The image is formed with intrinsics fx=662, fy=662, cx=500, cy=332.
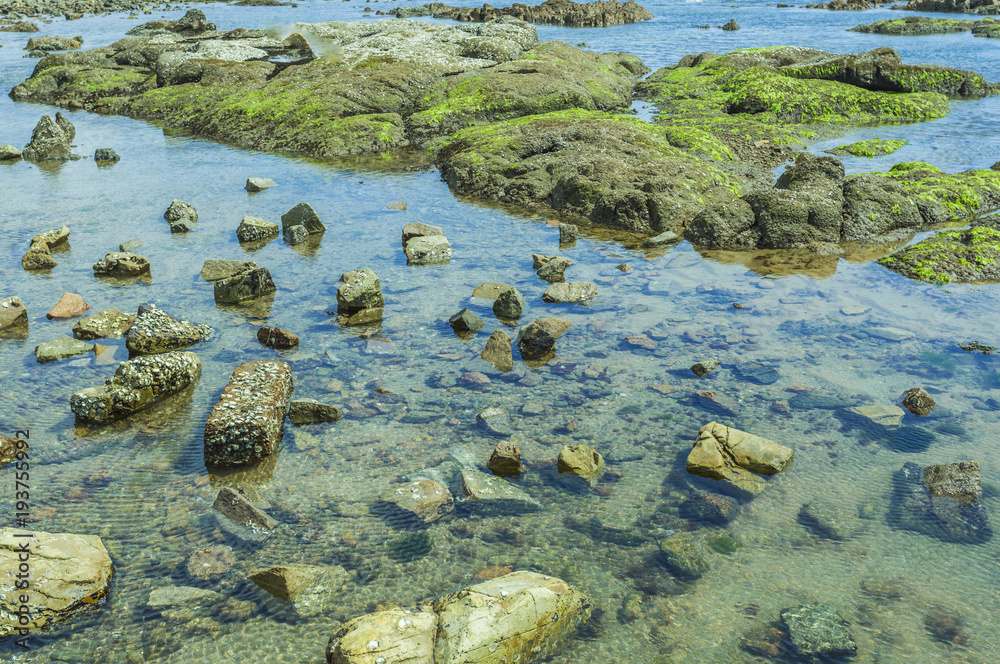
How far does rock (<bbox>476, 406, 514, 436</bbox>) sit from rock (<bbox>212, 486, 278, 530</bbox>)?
9.71 feet

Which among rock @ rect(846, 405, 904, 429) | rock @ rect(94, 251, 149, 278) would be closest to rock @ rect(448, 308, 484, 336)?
rock @ rect(846, 405, 904, 429)

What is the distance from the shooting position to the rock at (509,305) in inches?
463

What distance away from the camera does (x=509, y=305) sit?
1180cm

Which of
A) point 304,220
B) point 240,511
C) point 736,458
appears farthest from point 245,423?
point 304,220

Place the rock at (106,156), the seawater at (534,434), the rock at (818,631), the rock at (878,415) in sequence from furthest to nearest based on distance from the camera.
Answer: the rock at (106,156), the rock at (878,415), the seawater at (534,434), the rock at (818,631)

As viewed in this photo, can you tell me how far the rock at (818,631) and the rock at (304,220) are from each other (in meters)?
13.1

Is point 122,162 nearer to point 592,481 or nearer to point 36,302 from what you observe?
point 36,302

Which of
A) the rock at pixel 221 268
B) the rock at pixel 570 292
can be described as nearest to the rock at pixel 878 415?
the rock at pixel 570 292

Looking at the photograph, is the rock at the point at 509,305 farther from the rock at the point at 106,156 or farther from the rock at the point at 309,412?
the rock at the point at 106,156

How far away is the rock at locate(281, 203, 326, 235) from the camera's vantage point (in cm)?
1594

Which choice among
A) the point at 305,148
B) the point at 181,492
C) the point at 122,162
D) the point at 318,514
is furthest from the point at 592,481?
the point at 122,162

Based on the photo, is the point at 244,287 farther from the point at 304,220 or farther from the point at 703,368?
the point at 703,368

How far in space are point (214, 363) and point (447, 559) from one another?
18.5 ft

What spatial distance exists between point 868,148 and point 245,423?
22048 millimetres
